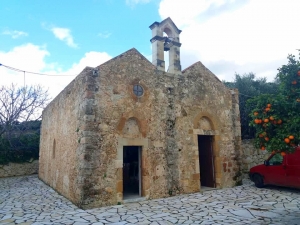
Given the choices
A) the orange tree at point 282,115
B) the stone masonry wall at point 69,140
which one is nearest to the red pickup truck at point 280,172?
the orange tree at point 282,115

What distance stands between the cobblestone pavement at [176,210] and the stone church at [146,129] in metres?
0.57

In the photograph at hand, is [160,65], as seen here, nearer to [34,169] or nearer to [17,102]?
[34,169]

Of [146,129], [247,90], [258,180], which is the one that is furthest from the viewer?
[247,90]

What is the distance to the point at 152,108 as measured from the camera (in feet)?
27.3

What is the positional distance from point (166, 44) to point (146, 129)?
383cm

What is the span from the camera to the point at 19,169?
1619 centimetres

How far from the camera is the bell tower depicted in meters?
8.98

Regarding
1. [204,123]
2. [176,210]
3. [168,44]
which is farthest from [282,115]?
[168,44]

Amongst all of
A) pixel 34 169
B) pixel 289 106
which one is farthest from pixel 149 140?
pixel 34 169

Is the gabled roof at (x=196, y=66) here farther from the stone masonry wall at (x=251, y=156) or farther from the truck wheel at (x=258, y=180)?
the stone masonry wall at (x=251, y=156)

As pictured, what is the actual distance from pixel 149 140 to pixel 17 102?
14912 millimetres

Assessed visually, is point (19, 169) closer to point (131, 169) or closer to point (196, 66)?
point (131, 169)

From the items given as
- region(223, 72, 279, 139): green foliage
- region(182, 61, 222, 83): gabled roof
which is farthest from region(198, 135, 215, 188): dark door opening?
region(223, 72, 279, 139): green foliage

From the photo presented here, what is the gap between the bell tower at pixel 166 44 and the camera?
8.98m
